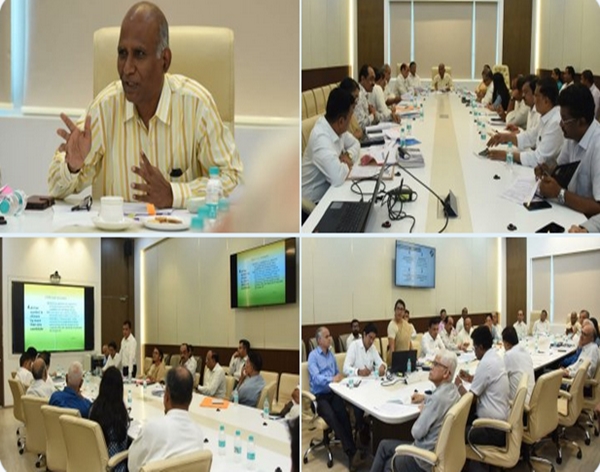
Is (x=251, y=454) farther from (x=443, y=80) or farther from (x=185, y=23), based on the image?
(x=185, y=23)

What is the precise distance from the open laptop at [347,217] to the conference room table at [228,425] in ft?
2.73

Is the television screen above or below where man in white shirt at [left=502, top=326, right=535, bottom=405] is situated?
above

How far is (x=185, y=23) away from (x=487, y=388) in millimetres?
2047

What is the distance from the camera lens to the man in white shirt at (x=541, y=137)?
2.99 metres

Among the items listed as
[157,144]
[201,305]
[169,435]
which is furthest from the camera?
[201,305]

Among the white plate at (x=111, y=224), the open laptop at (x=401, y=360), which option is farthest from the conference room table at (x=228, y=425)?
the white plate at (x=111, y=224)

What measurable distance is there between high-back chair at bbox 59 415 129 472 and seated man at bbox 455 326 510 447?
144 cm

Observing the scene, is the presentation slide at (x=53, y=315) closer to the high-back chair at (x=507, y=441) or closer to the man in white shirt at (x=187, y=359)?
the man in white shirt at (x=187, y=359)

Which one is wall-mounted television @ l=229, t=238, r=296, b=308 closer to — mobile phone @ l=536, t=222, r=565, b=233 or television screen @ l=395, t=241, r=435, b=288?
television screen @ l=395, t=241, r=435, b=288

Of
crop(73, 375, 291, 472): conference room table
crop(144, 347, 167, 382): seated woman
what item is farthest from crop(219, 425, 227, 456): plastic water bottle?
crop(144, 347, 167, 382): seated woman

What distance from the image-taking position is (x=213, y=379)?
3.03 m

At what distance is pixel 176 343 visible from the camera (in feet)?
10.1

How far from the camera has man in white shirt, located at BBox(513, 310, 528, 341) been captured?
9.80 ft

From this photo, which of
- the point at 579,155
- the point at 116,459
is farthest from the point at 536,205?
the point at 116,459
